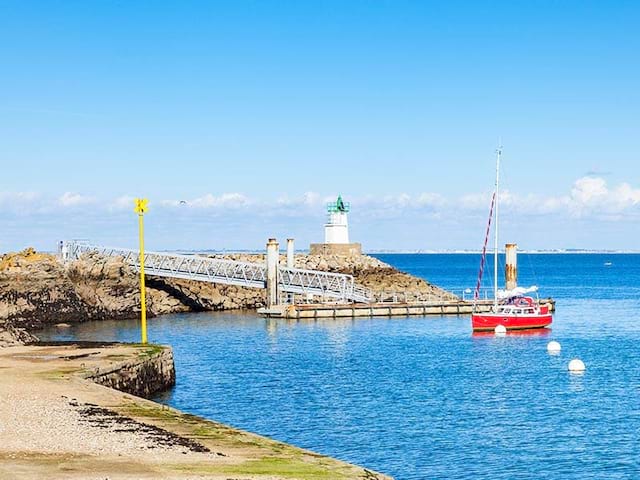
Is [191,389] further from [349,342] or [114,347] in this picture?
[349,342]

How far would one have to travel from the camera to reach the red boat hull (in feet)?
229

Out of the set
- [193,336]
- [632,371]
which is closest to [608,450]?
[632,371]

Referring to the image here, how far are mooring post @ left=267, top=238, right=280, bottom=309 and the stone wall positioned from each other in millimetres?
40216

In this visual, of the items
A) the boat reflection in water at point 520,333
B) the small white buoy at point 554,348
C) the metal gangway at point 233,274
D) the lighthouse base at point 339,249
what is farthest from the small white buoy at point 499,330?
the lighthouse base at point 339,249

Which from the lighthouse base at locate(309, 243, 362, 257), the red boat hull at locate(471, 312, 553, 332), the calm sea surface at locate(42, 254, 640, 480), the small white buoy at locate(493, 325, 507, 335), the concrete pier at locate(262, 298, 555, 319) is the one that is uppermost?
the lighthouse base at locate(309, 243, 362, 257)

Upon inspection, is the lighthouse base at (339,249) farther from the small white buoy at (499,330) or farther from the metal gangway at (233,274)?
the small white buoy at (499,330)

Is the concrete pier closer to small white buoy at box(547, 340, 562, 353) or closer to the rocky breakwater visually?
the rocky breakwater

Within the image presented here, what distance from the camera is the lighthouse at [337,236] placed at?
363ft

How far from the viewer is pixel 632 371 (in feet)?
163

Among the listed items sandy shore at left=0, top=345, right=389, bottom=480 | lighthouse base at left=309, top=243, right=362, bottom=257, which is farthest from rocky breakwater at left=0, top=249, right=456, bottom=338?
sandy shore at left=0, top=345, right=389, bottom=480

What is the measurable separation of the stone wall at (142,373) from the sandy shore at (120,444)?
13.1 ft

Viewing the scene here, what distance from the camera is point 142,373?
39.1 m

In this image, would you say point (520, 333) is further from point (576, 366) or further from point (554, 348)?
point (576, 366)

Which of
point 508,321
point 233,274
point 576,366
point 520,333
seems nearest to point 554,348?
point 576,366
